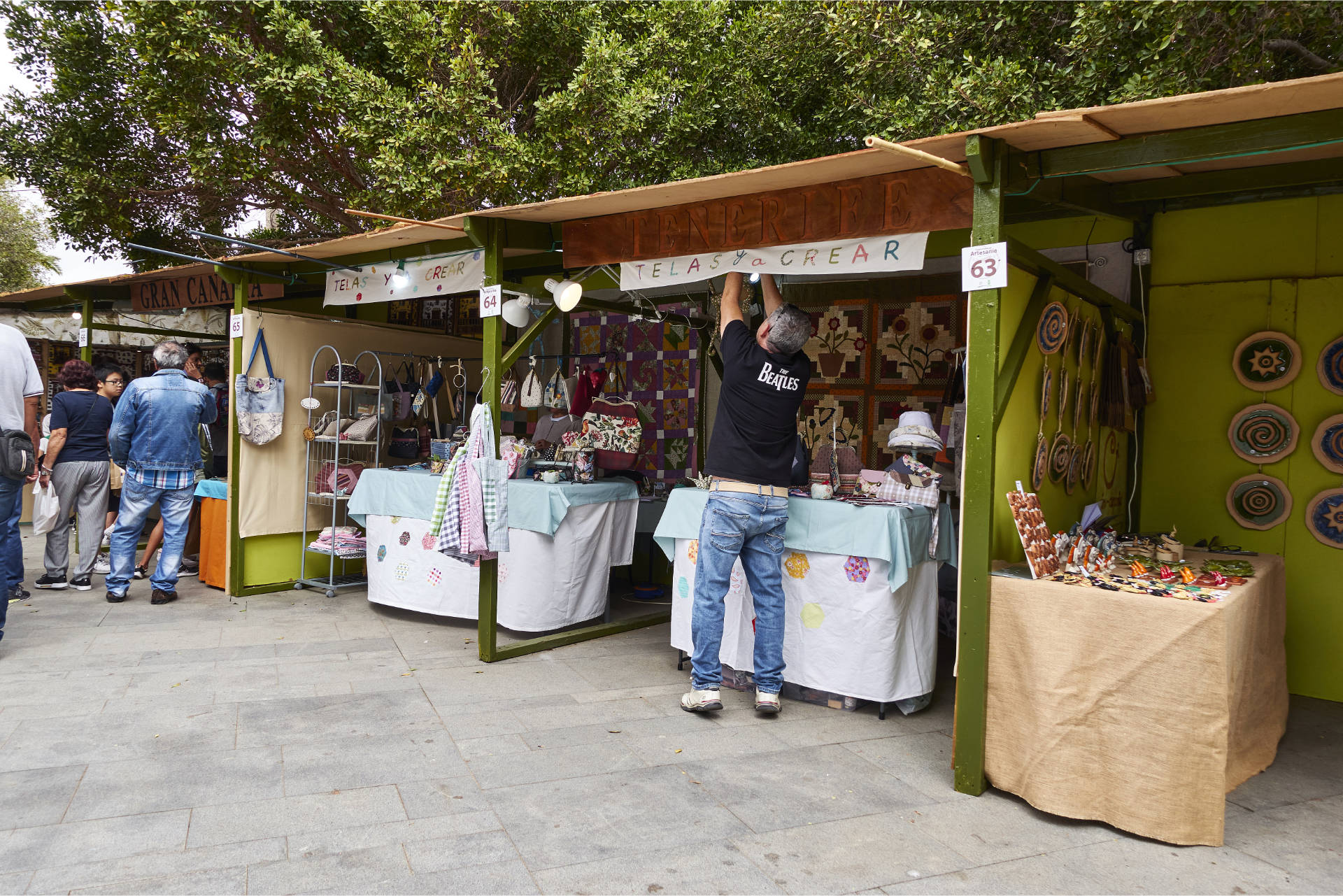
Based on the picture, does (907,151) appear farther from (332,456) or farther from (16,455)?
(332,456)

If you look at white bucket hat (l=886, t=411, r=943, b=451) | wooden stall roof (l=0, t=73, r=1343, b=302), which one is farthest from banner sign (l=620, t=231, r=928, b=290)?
white bucket hat (l=886, t=411, r=943, b=451)

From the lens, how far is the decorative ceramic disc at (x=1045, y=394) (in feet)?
12.3

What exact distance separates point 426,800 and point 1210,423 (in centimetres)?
467

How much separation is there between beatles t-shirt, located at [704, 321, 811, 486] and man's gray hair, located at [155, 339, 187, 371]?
14.4 ft

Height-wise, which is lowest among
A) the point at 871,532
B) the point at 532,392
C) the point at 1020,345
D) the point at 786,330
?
the point at 871,532

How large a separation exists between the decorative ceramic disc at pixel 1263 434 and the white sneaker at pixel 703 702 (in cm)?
335

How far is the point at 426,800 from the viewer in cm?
306

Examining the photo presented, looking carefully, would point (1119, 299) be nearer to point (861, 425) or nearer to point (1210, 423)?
point (1210, 423)

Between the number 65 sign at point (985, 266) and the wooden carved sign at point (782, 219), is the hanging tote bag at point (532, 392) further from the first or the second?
the number 65 sign at point (985, 266)

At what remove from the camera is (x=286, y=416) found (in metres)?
6.63

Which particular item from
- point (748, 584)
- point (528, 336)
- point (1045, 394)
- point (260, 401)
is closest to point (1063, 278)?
point (1045, 394)

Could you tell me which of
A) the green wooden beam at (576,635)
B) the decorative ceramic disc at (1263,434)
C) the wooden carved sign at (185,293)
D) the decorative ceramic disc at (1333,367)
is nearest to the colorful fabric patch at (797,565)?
the green wooden beam at (576,635)

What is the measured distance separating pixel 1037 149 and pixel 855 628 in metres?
2.24

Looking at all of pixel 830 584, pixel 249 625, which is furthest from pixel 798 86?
pixel 249 625
